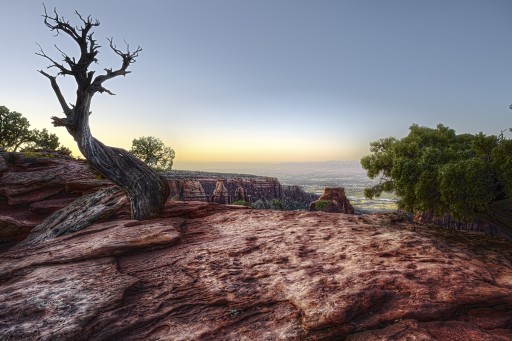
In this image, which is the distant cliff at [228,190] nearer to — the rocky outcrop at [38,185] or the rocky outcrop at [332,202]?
the rocky outcrop at [332,202]

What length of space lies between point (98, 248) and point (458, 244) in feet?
49.3

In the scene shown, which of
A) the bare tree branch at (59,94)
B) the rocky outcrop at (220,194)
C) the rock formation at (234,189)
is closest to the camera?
the bare tree branch at (59,94)

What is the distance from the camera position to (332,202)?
90562mm

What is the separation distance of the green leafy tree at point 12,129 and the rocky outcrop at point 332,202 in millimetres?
75630

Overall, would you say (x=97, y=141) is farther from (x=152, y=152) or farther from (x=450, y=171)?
(x=152, y=152)

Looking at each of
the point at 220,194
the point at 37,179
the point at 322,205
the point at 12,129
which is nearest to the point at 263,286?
the point at 37,179

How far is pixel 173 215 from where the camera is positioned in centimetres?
1686

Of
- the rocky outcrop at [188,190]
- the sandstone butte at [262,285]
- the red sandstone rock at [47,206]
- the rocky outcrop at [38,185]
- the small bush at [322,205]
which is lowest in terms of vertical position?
the small bush at [322,205]

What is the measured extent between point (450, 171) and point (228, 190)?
392ft

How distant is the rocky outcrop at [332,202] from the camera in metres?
87.3

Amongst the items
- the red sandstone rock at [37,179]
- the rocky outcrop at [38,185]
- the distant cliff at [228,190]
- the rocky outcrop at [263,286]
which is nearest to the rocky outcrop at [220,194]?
the distant cliff at [228,190]

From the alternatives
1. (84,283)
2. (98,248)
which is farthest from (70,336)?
(98,248)

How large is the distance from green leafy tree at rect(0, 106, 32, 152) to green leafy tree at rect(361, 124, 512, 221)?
203ft

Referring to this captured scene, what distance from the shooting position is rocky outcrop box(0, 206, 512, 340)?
6.77 m
